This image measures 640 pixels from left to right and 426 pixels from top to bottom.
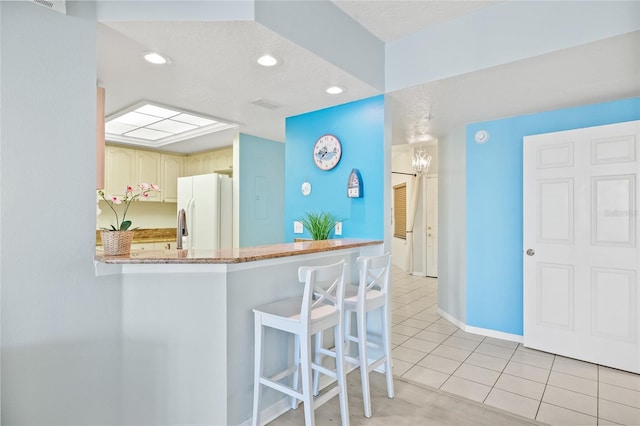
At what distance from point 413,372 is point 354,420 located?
0.84 meters

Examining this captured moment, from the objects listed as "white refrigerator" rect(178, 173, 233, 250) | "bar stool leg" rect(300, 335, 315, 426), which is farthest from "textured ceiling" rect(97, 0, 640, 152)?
"bar stool leg" rect(300, 335, 315, 426)

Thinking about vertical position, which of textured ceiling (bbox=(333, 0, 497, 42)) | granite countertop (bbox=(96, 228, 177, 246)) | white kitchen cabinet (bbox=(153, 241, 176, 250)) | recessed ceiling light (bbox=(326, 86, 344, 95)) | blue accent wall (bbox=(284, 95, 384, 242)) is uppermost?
textured ceiling (bbox=(333, 0, 497, 42))

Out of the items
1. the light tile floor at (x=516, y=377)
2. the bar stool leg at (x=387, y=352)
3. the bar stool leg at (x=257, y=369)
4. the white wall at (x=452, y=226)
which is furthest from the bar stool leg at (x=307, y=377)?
the white wall at (x=452, y=226)

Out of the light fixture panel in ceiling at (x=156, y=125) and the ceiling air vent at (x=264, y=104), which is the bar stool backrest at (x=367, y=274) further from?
the light fixture panel in ceiling at (x=156, y=125)

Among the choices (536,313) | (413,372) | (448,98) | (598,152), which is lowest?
(413,372)

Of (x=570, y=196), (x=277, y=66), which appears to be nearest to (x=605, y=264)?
(x=570, y=196)

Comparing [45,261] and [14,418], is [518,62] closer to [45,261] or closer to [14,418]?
[45,261]

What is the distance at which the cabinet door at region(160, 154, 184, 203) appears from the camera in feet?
17.7

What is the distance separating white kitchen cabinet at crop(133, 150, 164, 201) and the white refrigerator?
118cm

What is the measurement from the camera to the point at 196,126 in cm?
413

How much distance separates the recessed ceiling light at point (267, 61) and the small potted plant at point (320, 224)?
1.44 meters

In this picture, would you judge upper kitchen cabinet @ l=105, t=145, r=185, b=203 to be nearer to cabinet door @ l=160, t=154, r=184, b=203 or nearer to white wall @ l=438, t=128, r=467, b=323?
cabinet door @ l=160, t=154, r=184, b=203

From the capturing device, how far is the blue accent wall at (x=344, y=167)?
2963mm

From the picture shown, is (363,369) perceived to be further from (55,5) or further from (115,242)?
(55,5)
